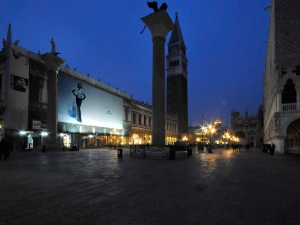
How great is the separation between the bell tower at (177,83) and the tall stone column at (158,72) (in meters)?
61.2

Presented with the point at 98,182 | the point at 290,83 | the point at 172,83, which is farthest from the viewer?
the point at 172,83

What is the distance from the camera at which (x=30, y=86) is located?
31.3 metres

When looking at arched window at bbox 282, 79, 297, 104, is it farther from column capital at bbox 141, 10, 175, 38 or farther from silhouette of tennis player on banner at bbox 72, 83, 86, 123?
silhouette of tennis player on banner at bbox 72, 83, 86, 123

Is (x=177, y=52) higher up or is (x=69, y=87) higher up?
(x=177, y=52)

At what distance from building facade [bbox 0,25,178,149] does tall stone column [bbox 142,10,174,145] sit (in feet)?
48.8

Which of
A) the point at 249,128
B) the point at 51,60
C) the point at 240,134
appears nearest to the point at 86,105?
the point at 51,60

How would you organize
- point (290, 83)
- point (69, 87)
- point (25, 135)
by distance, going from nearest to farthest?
1. point (290, 83)
2. point (25, 135)
3. point (69, 87)

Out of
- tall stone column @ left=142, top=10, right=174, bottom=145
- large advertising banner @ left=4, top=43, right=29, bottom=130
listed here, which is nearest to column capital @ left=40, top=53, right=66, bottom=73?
large advertising banner @ left=4, top=43, right=29, bottom=130

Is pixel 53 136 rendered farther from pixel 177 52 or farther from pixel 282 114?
pixel 177 52

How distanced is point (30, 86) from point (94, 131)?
13.6 m

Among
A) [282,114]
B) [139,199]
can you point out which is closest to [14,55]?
[139,199]

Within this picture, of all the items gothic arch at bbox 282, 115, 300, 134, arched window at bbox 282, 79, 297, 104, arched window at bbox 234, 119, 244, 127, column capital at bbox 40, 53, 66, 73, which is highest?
column capital at bbox 40, 53, 66, 73

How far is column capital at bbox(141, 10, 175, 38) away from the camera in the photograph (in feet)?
56.9

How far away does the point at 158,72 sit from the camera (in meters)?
17.8
